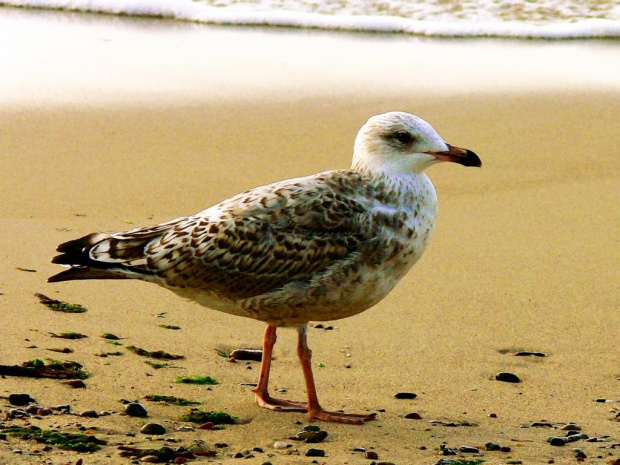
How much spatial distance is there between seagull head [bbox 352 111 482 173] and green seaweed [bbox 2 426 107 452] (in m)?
1.99

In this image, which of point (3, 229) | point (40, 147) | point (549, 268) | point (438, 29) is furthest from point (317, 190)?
point (438, 29)

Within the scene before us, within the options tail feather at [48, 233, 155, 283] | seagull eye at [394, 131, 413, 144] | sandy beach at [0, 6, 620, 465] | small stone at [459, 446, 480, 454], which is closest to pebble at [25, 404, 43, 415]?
sandy beach at [0, 6, 620, 465]

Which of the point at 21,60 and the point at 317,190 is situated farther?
the point at 21,60

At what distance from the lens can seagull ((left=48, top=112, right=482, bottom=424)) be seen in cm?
513

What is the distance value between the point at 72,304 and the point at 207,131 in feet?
14.2

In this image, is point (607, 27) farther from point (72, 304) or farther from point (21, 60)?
point (72, 304)

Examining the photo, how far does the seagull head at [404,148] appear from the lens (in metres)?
5.40

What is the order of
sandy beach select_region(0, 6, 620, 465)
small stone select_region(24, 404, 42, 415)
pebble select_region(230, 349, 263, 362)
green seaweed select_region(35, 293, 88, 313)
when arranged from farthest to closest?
green seaweed select_region(35, 293, 88, 313), pebble select_region(230, 349, 263, 362), sandy beach select_region(0, 6, 620, 465), small stone select_region(24, 404, 42, 415)

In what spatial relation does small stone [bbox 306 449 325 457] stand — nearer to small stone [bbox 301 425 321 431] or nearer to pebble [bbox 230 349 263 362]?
small stone [bbox 301 425 321 431]

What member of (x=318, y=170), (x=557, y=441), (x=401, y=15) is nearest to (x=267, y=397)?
(x=557, y=441)

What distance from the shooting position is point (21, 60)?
1216cm

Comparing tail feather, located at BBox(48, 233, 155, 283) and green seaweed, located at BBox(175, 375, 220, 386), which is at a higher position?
tail feather, located at BBox(48, 233, 155, 283)

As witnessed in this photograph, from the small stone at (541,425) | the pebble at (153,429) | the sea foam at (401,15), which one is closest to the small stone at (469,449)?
the small stone at (541,425)

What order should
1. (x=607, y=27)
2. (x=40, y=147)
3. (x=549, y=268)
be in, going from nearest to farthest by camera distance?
(x=549, y=268) < (x=40, y=147) < (x=607, y=27)
